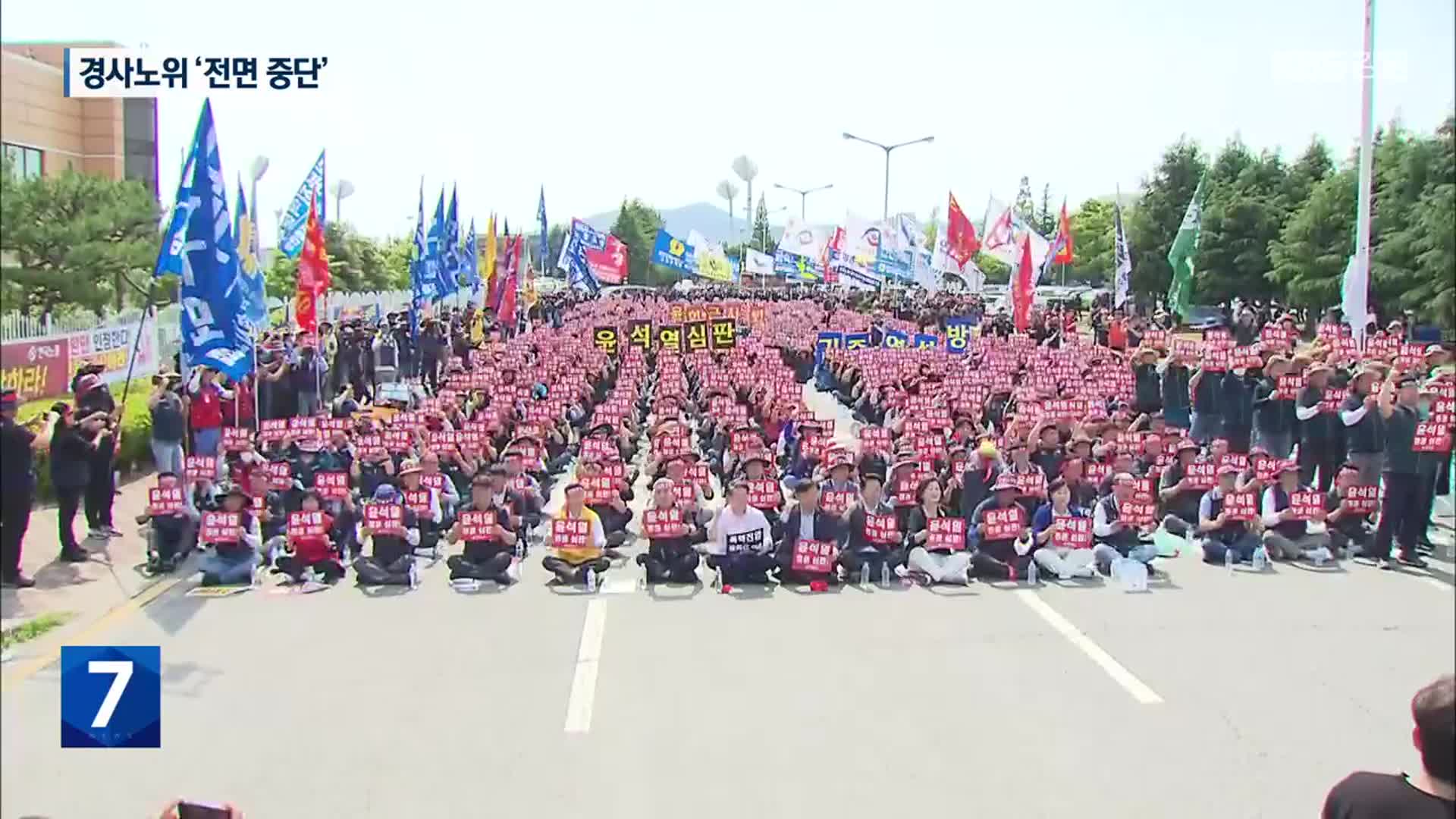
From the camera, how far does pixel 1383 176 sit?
14.5 ft

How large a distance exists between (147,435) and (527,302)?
22.9 m

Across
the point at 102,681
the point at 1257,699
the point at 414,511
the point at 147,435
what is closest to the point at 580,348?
the point at 414,511

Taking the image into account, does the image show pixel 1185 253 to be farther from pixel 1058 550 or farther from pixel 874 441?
pixel 874 441

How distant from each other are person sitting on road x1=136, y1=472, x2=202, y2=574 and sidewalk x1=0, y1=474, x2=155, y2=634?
56 millimetres

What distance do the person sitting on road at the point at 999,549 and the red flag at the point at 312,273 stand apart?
27.8 feet

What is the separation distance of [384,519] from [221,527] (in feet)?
3.91

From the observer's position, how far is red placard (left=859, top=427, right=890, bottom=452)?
11.3 m

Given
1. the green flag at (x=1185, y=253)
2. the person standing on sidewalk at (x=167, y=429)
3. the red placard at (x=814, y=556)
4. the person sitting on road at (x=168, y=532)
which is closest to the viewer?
the person sitting on road at (x=168, y=532)

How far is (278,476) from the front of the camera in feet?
30.2

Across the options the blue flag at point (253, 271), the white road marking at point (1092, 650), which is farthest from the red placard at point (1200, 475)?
the blue flag at point (253, 271)

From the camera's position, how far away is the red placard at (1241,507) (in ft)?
30.2

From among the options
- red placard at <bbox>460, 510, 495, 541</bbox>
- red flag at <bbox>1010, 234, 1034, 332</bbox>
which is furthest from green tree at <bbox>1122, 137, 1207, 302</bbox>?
red flag at <bbox>1010, 234, 1034, 332</bbox>

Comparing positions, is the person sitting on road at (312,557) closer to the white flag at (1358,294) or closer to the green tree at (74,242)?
the green tree at (74,242)

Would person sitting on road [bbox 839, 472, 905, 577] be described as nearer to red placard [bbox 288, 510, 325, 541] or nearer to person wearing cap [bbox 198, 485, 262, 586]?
red placard [bbox 288, 510, 325, 541]
